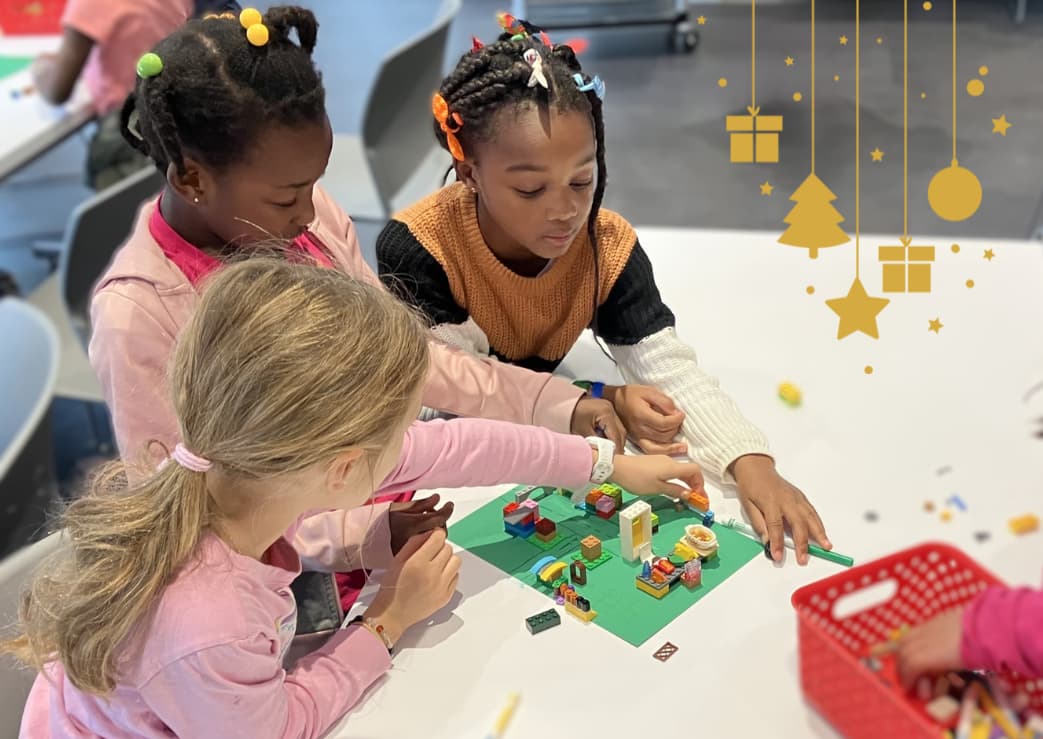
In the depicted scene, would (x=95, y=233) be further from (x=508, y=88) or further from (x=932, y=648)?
(x=932, y=648)

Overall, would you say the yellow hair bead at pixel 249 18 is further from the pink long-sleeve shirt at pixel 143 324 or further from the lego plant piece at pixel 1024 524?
the lego plant piece at pixel 1024 524

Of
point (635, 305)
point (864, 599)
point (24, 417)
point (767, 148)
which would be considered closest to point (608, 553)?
point (864, 599)

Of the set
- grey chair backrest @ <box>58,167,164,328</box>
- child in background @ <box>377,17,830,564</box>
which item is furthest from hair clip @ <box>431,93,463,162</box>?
grey chair backrest @ <box>58,167,164,328</box>

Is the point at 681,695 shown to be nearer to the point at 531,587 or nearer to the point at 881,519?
the point at 531,587

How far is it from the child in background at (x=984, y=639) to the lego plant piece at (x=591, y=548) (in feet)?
0.99

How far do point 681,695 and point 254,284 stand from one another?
454mm

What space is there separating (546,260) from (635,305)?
0.12 meters

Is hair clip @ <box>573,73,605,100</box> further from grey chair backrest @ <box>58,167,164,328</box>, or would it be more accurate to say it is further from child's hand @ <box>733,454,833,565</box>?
grey chair backrest @ <box>58,167,164,328</box>

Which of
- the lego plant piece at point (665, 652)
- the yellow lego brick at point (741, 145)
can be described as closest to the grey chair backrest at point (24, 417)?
the lego plant piece at point (665, 652)

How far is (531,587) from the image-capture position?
929mm

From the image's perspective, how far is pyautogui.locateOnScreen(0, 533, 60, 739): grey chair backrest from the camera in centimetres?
87

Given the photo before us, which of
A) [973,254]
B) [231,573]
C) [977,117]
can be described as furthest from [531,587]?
[977,117]

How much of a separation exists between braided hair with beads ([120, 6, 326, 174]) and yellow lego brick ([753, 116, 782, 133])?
685 millimetres

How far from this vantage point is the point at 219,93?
906mm
